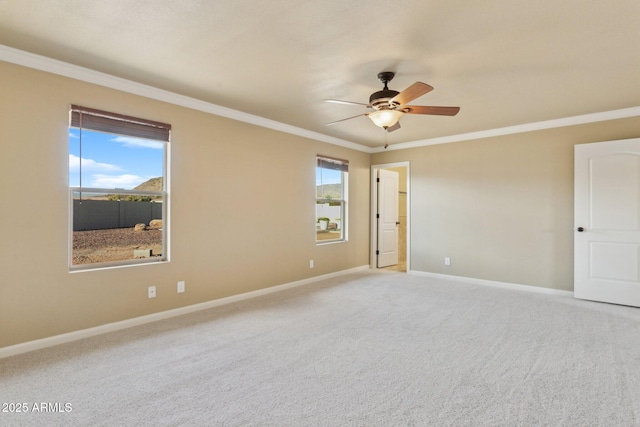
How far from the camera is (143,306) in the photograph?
338cm

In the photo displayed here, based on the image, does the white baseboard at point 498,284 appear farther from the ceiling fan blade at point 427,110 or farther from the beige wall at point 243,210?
the ceiling fan blade at point 427,110

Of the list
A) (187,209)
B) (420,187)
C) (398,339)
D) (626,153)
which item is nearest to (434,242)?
(420,187)

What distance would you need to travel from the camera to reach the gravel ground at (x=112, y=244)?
3.06 m

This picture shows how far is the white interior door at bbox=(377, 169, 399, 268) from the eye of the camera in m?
6.63

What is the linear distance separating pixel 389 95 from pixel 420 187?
324cm

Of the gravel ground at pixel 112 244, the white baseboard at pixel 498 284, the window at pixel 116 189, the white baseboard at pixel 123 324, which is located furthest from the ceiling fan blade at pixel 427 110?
the white baseboard at pixel 498 284

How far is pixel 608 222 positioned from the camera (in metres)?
4.09

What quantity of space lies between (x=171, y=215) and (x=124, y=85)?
4.42ft

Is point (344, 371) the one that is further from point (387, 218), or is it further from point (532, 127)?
point (387, 218)

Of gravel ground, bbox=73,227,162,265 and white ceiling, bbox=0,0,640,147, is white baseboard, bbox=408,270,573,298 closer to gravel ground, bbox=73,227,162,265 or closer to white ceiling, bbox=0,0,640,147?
white ceiling, bbox=0,0,640,147

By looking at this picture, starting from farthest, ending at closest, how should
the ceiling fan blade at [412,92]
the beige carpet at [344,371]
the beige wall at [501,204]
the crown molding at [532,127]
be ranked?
the beige wall at [501,204]
the crown molding at [532,127]
the ceiling fan blade at [412,92]
the beige carpet at [344,371]

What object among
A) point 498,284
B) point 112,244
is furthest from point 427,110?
point 498,284

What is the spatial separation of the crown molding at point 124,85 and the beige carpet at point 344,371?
2.33 metres

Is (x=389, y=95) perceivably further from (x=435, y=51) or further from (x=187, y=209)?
(x=187, y=209)
